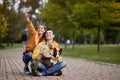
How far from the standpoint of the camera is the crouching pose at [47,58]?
12.2 meters

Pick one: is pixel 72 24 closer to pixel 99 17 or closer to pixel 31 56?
pixel 99 17

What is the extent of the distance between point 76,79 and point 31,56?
212 centimetres

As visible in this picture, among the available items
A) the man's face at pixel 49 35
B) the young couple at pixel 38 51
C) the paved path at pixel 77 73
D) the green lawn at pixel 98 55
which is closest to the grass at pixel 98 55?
the green lawn at pixel 98 55

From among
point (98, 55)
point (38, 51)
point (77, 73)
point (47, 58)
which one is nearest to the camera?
point (38, 51)

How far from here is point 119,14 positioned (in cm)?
3030

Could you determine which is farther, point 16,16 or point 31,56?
point 16,16

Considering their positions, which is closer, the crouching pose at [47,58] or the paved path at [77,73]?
the paved path at [77,73]

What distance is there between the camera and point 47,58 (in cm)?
1225

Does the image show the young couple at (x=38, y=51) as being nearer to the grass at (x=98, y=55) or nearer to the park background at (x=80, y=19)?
the park background at (x=80, y=19)

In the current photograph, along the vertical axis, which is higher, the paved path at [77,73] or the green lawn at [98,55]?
the paved path at [77,73]

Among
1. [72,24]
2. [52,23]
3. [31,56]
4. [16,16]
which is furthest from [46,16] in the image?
[31,56]

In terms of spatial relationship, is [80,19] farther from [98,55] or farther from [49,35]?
[49,35]

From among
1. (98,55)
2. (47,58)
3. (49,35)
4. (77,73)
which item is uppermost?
(49,35)

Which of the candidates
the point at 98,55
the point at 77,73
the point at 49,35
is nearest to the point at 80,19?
the point at 98,55
